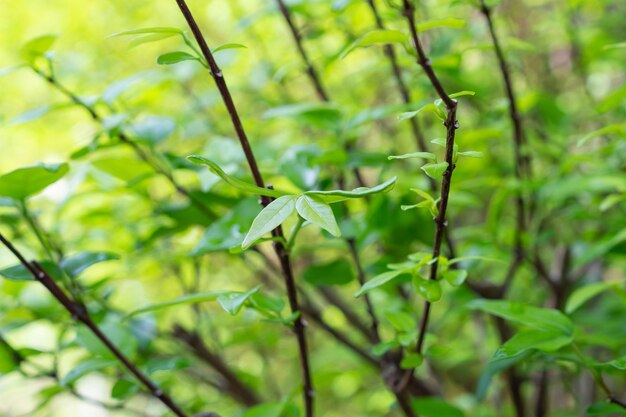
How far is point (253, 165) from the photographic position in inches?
16.3

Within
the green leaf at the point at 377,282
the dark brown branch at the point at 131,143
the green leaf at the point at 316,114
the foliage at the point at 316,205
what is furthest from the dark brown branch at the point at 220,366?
the green leaf at the point at 377,282

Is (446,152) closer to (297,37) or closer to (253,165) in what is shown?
(253,165)

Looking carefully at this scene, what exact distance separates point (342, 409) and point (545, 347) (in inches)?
50.8

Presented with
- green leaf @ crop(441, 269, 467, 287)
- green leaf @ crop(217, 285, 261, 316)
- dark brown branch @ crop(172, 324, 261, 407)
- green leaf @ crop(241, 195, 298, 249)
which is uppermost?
green leaf @ crop(241, 195, 298, 249)

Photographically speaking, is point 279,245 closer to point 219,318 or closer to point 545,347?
point 545,347

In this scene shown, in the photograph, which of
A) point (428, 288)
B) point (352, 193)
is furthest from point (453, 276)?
point (352, 193)

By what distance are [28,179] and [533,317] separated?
0.42 m

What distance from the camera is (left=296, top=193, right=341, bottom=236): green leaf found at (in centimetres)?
33

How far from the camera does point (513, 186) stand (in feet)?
2.12

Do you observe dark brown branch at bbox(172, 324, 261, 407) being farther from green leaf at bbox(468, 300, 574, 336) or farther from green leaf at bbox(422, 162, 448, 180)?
green leaf at bbox(422, 162, 448, 180)

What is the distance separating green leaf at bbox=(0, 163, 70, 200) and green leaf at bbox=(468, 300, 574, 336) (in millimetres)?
366

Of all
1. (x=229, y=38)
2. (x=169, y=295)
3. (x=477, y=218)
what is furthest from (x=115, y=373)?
(x=477, y=218)

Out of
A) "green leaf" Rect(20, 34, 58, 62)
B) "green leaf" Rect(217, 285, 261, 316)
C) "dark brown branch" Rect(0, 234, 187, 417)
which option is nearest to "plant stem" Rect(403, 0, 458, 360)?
"green leaf" Rect(217, 285, 261, 316)

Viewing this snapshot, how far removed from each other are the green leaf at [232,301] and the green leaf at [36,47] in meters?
0.31
